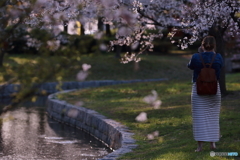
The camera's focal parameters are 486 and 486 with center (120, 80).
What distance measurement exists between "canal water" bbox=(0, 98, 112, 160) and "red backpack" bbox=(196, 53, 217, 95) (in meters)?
3.01

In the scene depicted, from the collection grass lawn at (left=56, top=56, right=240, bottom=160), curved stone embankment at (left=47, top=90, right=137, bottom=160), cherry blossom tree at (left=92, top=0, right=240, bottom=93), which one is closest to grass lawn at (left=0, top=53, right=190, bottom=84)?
grass lawn at (left=56, top=56, right=240, bottom=160)

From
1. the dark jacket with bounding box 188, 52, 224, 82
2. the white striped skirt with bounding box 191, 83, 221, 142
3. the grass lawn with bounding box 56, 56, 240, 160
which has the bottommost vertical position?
the grass lawn with bounding box 56, 56, 240, 160

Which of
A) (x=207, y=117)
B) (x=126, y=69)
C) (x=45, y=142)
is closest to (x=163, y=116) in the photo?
(x=45, y=142)

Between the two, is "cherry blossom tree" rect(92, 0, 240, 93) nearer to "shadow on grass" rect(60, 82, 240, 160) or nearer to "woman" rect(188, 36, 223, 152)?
"shadow on grass" rect(60, 82, 240, 160)

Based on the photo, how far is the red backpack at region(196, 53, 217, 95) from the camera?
701cm

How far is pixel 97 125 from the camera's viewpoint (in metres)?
11.5

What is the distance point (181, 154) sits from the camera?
7.18 meters

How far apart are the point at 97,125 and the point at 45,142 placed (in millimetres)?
1478

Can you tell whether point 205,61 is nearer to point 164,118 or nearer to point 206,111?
point 206,111

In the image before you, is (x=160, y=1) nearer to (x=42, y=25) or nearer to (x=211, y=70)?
(x=211, y=70)

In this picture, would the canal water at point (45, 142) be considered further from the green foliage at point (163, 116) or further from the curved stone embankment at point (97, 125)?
the green foliage at point (163, 116)

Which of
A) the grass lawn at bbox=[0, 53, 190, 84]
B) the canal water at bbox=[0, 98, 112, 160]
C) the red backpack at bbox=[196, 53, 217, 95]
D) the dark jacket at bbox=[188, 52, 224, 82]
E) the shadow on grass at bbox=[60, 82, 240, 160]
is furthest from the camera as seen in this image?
the grass lawn at bbox=[0, 53, 190, 84]

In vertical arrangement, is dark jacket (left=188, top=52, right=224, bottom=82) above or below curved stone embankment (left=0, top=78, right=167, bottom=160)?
above

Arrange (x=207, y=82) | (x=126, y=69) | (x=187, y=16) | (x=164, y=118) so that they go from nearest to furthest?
(x=207, y=82), (x=164, y=118), (x=187, y=16), (x=126, y=69)
